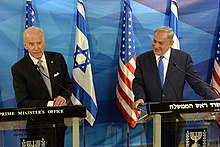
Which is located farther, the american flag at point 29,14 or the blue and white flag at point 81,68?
the blue and white flag at point 81,68

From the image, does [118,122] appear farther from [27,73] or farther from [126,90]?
[27,73]

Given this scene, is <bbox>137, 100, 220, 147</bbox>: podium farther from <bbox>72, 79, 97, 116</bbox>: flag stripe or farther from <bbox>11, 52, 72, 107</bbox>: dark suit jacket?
<bbox>72, 79, 97, 116</bbox>: flag stripe

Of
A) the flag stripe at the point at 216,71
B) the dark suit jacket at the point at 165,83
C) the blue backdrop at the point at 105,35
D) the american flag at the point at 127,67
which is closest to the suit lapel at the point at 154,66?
the dark suit jacket at the point at 165,83

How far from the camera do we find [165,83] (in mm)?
3141

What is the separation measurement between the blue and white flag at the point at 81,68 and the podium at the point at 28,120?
246 centimetres

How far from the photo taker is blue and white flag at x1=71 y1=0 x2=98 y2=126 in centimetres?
476

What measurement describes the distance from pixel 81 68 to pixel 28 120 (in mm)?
2560

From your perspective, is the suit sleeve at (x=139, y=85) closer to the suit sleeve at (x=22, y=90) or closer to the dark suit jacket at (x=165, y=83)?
the dark suit jacket at (x=165, y=83)

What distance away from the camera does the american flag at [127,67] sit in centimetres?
489

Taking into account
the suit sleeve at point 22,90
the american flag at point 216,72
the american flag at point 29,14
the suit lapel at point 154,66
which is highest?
the american flag at point 29,14

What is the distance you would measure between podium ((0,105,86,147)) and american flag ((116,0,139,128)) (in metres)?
2.62

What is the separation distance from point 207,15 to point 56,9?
7.32 feet

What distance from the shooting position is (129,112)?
4926mm

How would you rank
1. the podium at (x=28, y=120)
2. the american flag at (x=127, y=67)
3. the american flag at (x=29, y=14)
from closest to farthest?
the podium at (x=28, y=120) < the american flag at (x=29, y=14) < the american flag at (x=127, y=67)
